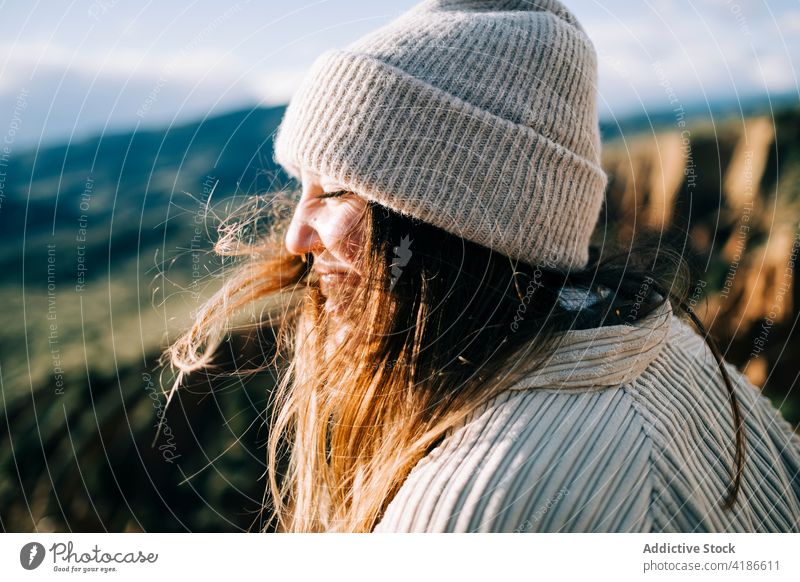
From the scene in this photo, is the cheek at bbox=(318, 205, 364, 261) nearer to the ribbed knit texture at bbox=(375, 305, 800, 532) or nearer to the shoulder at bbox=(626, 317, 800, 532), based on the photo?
the ribbed knit texture at bbox=(375, 305, 800, 532)

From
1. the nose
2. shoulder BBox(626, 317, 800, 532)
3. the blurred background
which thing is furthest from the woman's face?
shoulder BBox(626, 317, 800, 532)

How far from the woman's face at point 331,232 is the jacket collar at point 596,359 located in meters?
0.27

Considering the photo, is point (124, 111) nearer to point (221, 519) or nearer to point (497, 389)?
point (497, 389)

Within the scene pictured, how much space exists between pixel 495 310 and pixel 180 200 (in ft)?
1.97

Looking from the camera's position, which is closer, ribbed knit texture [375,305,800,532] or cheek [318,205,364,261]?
ribbed knit texture [375,305,800,532]

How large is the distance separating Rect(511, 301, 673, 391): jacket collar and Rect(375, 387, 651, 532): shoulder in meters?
0.01

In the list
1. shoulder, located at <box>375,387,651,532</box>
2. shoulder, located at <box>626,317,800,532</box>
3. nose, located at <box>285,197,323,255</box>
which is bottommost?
shoulder, located at <box>626,317,800,532</box>

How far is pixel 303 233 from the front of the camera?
2.59 feet

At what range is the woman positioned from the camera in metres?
0.63

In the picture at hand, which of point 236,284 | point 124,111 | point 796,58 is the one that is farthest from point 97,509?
point 796,58

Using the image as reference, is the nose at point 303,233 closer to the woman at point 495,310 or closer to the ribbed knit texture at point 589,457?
the woman at point 495,310

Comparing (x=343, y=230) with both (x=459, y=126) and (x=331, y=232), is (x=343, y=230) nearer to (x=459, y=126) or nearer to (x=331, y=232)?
(x=331, y=232)

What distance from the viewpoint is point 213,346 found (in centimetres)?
102
